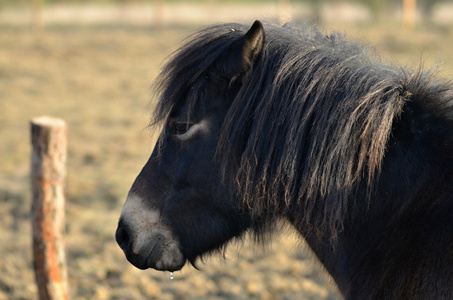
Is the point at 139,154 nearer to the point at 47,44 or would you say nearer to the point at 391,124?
the point at 391,124

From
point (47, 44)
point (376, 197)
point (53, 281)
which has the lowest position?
point (47, 44)

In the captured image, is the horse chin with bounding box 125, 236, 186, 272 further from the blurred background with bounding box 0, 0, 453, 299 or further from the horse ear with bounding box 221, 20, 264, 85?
the horse ear with bounding box 221, 20, 264, 85

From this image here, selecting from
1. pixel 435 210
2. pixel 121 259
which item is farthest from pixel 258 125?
pixel 121 259

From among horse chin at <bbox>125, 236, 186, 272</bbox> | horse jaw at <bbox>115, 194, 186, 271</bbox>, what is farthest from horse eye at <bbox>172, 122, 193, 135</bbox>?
horse chin at <bbox>125, 236, 186, 272</bbox>

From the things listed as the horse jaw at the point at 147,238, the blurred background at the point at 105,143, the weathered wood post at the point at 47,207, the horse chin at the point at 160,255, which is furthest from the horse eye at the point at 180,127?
the weathered wood post at the point at 47,207

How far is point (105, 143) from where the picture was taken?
897 centimetres

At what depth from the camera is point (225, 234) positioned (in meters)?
2.39

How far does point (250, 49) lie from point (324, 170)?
0.56m

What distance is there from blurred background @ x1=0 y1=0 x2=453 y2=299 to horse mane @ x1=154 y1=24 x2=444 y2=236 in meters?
0.34

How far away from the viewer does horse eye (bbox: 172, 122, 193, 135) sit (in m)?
2.29

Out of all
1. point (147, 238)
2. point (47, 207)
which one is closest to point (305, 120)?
point (147, 238)

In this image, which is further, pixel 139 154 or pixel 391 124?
pixel 139 154

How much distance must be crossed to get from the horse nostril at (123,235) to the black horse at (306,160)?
0.02m

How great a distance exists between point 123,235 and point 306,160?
3.02ft
